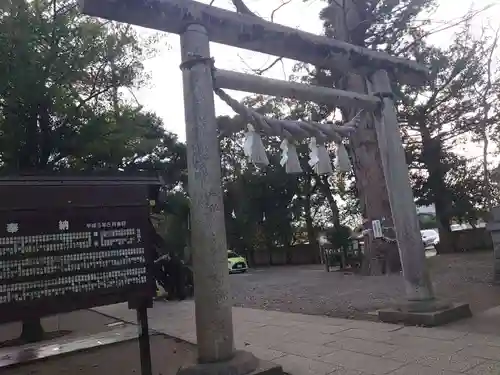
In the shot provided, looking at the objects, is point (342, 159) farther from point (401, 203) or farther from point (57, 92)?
point (57, 92)

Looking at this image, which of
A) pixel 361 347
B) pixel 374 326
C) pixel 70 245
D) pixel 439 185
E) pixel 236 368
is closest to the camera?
pixel 70 245

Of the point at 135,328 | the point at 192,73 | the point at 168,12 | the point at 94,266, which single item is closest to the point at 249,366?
the point at 94,266

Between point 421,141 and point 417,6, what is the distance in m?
7.90

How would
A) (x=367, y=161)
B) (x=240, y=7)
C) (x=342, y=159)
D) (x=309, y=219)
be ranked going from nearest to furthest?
(x=342, y=159), (x=240, y=7), (x=367, y=161), (x=309, y=219)

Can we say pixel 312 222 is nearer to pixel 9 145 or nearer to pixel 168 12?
pixel 9 145

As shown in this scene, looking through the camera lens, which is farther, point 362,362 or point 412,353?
point 412,353

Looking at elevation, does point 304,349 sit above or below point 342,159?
below

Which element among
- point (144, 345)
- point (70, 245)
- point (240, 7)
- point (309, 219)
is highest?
point (240, 7)

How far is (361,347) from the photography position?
15.7 ft

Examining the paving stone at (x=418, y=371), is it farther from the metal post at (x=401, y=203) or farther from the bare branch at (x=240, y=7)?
the bare branch at (x=240, y=7)

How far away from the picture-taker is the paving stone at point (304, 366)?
4129mm

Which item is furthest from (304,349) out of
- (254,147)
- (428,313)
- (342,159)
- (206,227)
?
(342,159)

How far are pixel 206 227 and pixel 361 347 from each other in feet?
7.63

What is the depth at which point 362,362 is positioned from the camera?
13.9 feet
